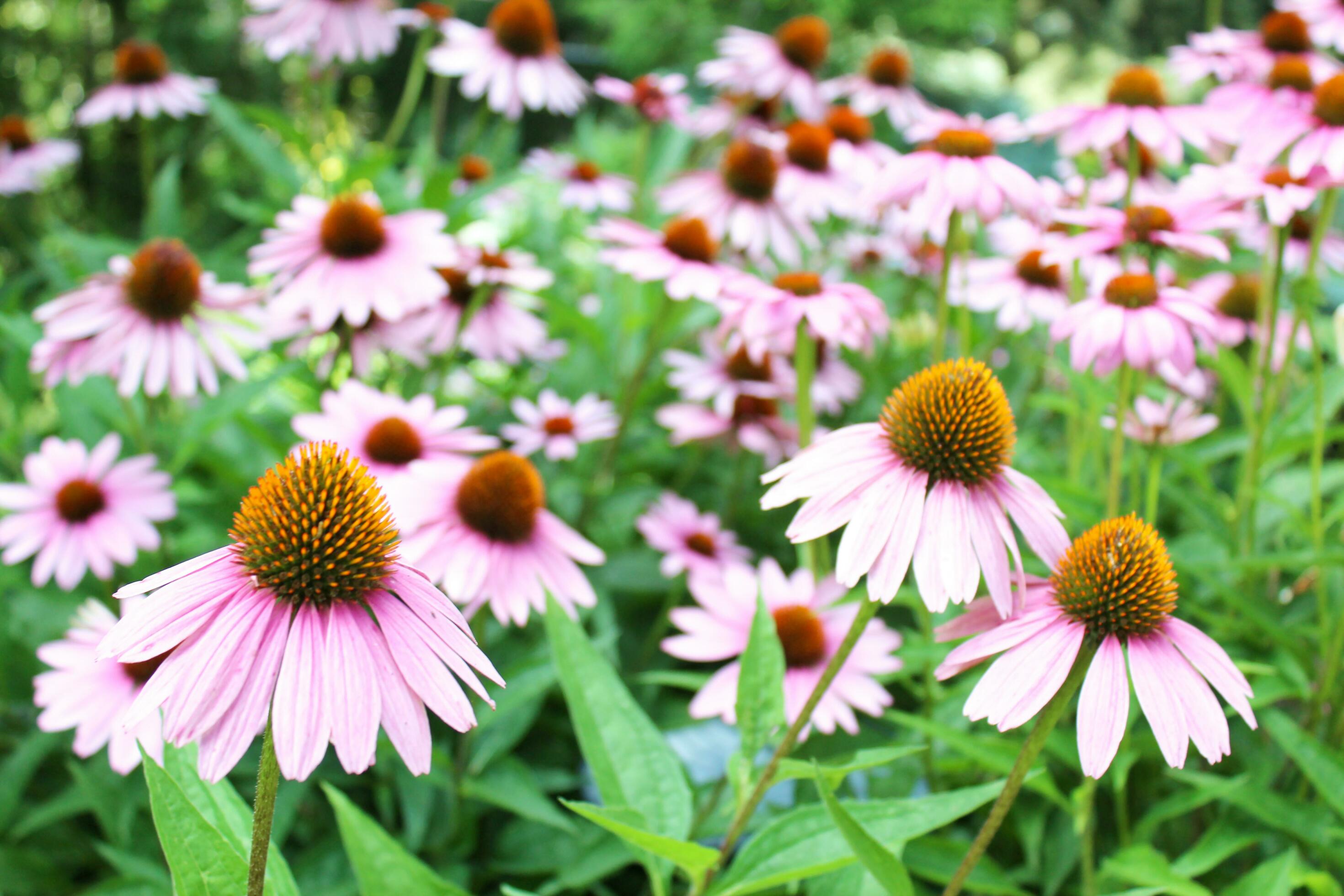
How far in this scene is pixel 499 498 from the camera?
1119 millimetres

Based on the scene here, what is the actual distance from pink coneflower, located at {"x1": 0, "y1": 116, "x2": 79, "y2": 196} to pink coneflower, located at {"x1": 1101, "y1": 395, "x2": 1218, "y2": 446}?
2.38 meters

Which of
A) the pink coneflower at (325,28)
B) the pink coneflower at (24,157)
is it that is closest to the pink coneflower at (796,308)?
the pink coneflower at (325,28)

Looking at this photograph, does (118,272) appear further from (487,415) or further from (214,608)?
(214,608)

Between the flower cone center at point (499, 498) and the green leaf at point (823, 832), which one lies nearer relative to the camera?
the green leaf at point (823, 832)

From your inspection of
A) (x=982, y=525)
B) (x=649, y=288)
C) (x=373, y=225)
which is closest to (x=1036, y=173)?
(x=649, y=288)

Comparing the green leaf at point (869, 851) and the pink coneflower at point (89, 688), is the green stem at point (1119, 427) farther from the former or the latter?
the pink coneflower at point (89, 688)

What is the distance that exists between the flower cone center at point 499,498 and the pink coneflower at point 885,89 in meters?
1.61

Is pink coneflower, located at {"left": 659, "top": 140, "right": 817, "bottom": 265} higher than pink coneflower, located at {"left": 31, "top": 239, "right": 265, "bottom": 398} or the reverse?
higher

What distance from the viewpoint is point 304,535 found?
1.98 ft

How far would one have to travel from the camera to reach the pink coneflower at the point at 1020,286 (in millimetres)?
1752

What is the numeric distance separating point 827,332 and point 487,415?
0.95m

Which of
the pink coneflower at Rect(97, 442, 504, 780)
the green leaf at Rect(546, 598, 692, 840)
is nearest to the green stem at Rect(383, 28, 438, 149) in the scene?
the green leaf at Rect(546, 598, 692, 840)

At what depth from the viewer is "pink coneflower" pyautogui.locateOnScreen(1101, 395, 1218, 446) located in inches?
55.4

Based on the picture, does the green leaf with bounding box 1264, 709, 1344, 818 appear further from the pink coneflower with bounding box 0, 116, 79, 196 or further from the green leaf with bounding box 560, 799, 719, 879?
the pink coneflower with bounding box 0, 116, 79, 196
